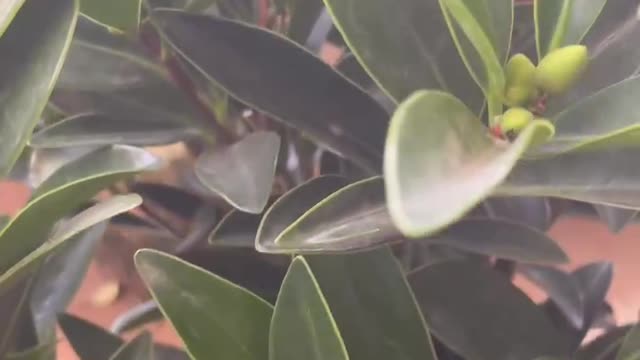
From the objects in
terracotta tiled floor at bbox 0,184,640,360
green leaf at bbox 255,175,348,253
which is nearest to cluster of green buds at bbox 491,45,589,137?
green leaf at bbox 255,175,348,253

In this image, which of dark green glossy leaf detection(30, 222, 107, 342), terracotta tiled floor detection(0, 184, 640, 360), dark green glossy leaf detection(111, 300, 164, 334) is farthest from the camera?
terracotta tiled floor detection(0, 184, 640, 360)

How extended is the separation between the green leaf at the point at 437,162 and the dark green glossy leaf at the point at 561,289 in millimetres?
357

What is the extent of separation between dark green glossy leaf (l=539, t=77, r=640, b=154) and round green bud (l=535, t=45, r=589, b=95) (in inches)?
0.5

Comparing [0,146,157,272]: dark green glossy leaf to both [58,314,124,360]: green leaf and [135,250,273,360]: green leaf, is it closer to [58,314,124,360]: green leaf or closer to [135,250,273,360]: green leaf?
[135,250,273,360]: green leaf

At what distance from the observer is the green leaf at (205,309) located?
0.39 m

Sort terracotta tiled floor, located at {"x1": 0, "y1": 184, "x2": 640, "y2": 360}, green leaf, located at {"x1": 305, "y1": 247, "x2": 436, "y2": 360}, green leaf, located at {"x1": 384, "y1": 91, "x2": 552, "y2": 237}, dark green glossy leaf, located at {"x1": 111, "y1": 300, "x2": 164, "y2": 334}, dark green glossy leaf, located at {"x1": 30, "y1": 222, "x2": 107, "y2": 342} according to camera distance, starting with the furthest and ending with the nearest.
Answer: terracotta tiled floor, located at {"x1": 0, "y1": 184, "x2": 640, "y2": 360} → dark green glossy leaf, located at {"x1": 111, "y1": 300, "x2": 164, "y2": 334} → dark green glossy leaf, located at {"x1": 30, "y1": 222, "x2": 107, "y2": 342} → green leaf, located at {"x1": 305, "y1": 247, "x2": 436, "y2": 360} → green leaf, located at {"x1": 384, "y1": 91, "x2": 552, "y2": 237}

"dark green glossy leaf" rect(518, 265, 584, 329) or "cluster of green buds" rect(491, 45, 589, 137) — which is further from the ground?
"cluster of green buds" rect(491, 45, 589, 137)

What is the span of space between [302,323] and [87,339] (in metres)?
0.20

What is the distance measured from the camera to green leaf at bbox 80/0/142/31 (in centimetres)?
45

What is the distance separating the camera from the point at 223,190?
46cm

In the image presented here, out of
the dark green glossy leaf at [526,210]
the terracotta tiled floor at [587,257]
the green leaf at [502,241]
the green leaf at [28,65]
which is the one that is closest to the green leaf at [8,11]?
the green leaf at [28,65]

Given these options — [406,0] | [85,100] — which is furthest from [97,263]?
[406,0]

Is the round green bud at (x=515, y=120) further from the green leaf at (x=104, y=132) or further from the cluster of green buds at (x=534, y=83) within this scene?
the green leaf at (x=104, y=132)

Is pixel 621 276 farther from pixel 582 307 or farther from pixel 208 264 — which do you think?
pixel 208 264
